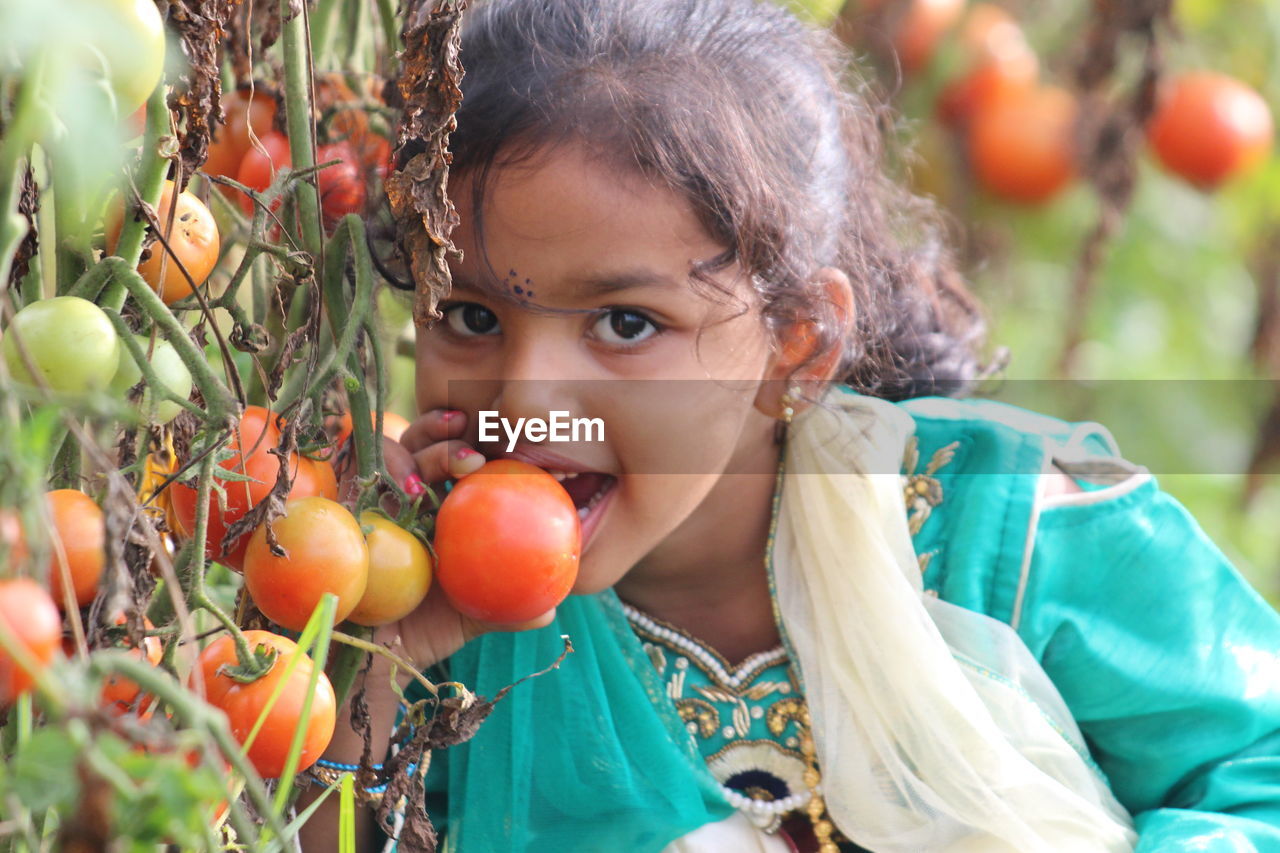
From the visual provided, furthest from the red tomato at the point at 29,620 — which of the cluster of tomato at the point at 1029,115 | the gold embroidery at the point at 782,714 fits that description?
the cluster of tomato at the point at 1029,115

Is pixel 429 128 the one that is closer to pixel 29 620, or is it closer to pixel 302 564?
pixel 302 564

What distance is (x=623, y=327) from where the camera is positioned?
99 cm

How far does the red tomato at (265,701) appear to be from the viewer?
0.64m

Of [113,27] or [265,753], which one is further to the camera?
[265,753]

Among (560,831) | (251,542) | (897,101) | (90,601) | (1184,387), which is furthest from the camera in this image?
(1184,387)

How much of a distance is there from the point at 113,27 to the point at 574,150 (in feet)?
1.72

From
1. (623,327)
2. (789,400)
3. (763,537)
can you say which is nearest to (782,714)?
(763,537)

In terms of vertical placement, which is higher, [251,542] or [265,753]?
[251,542]

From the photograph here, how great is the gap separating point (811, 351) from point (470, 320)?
0.31m

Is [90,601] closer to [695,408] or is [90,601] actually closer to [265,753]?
[265,753]

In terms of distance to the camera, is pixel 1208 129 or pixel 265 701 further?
pixel 1208 129

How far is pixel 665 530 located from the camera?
1.04 meters

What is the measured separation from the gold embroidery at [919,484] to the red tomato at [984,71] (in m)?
0.95

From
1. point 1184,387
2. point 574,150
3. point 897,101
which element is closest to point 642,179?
point 574,150
